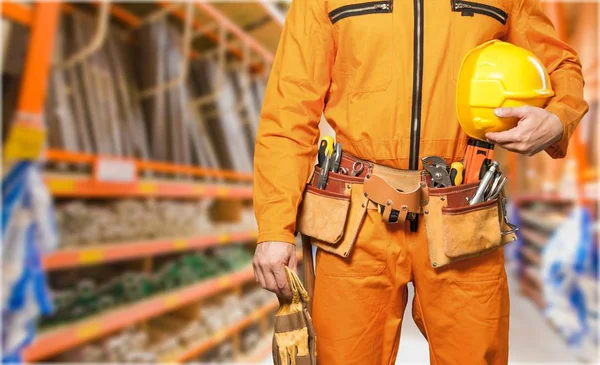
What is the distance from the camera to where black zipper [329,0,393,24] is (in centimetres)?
92

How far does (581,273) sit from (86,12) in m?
3.75

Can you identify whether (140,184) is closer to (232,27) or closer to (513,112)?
(232,27)

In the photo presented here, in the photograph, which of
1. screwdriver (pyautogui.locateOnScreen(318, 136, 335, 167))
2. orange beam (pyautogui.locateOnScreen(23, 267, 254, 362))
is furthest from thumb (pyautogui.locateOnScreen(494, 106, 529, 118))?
orange beam (pyautogui.locateOnScreen(23, 267, 254, 362))

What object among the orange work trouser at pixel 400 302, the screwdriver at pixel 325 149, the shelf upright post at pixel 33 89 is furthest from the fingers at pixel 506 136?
the shelf upright post at pixel 33 89

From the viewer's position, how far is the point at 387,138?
934mm

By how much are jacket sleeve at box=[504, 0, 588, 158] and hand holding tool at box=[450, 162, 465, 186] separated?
0.52 ft

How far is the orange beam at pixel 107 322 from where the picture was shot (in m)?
1.94

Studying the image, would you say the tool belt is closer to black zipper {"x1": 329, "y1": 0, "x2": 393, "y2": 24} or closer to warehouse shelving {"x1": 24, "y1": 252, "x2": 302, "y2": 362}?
black zipper {"x1": 329, "y1": 0, "x2": 393, "y2": 24}

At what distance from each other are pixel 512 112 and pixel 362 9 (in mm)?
341

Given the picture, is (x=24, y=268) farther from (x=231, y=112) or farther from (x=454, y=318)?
(x=231, y=112)

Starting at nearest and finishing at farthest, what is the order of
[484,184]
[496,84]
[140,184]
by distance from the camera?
[496,84], [484,184], [140,184]

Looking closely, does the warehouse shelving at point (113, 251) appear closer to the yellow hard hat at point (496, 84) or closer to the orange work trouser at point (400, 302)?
the orange work trouser at point (400, 302)

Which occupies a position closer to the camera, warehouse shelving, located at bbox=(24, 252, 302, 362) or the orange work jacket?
the orange work jacket

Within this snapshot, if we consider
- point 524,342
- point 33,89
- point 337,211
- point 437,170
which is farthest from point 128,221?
point 524,342
